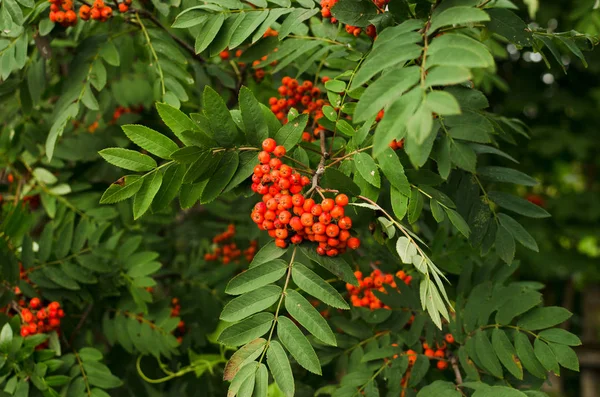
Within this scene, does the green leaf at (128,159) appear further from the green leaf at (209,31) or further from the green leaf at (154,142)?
the green leaf at (209,31)

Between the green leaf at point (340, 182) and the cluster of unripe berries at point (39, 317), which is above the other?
the green leaf at point (340, 182)

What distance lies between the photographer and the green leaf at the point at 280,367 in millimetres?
1238

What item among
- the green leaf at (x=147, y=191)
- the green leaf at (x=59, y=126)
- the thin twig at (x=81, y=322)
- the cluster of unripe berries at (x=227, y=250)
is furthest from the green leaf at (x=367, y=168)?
the cluster of unripe berries at (x=227, y=250)

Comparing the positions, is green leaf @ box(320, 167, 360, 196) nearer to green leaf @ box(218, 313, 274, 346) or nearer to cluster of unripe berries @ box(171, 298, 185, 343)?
green leaf @ box(218, 313, 274, 346)

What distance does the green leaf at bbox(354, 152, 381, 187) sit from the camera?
1288mm

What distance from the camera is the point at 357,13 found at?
4.40ft

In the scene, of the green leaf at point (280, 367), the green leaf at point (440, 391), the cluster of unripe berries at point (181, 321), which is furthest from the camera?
the cluster of unripe berries at point (181, 321)

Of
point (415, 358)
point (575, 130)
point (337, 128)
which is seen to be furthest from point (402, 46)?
point (575, 130)

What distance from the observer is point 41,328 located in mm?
1730

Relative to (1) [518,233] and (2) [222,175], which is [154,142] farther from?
(1) [518,233]

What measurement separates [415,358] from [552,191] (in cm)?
473

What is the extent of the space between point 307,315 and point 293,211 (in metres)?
0.22

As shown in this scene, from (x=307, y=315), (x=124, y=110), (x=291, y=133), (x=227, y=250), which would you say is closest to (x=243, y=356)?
(x=307, y=315)

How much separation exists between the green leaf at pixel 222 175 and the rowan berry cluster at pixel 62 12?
696 mm
